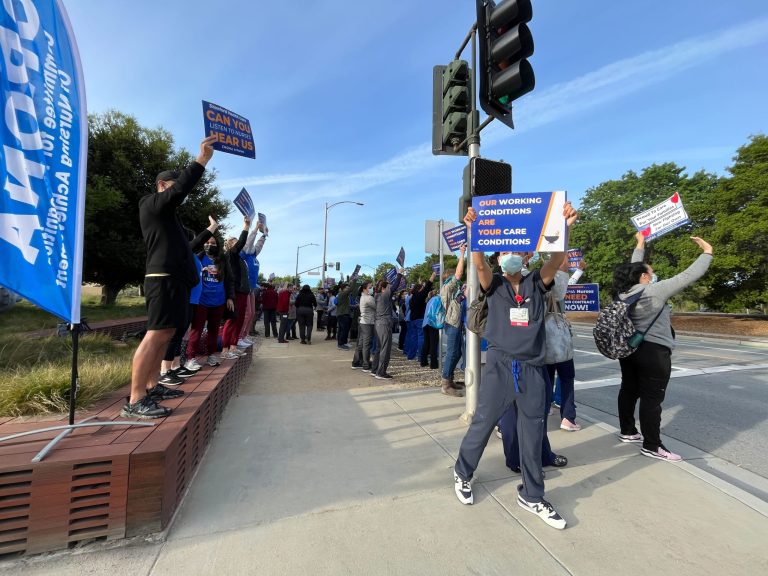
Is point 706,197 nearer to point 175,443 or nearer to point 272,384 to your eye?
point 272,384

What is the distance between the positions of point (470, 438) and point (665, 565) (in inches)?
47.9

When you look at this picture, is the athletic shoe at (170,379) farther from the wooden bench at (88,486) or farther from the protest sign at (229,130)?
the protest sign at (229,130)

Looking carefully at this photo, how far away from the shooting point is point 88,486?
6.92ft

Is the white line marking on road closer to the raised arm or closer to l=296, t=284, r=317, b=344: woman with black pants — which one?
the raised arm

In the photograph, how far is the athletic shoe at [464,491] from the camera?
2646mm

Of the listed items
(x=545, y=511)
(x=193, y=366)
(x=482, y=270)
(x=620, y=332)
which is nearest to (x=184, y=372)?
(x=193, y=366)

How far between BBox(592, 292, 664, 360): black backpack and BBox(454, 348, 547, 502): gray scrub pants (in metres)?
1.36

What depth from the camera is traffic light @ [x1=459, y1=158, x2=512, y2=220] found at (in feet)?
12.7

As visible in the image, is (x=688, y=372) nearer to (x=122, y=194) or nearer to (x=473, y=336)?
(x=473, y=336)

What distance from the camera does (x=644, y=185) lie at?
1293 inches

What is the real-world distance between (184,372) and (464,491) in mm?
3367

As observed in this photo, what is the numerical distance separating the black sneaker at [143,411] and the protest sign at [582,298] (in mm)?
5426

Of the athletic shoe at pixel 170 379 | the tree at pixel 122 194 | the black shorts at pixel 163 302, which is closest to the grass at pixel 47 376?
the athletic shoe at pixel 170 379

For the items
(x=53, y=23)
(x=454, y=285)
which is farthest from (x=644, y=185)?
(x=53, y=23)
